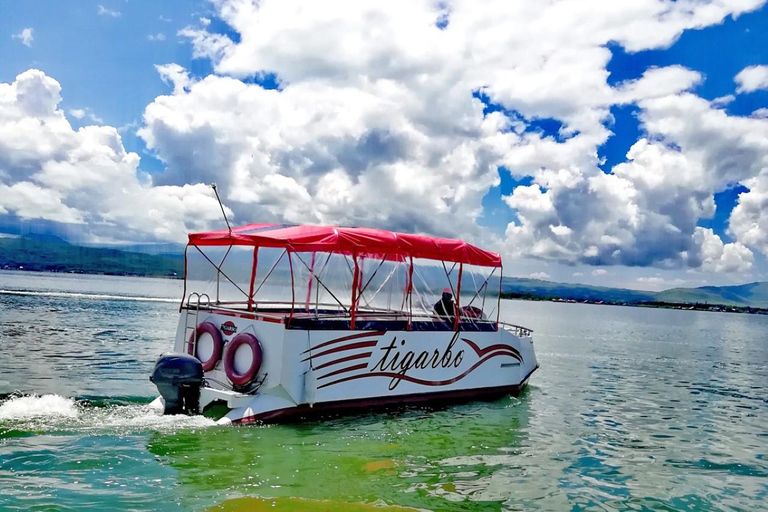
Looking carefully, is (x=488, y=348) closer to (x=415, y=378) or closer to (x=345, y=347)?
(x=415, y=378)

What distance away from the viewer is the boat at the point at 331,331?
40.3ft

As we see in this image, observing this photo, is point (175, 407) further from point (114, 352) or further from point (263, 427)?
point (114, 352)

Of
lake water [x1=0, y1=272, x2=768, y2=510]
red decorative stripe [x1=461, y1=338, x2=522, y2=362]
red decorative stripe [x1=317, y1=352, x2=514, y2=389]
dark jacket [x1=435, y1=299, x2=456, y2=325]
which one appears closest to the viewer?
lake water [x1=0, y1=272, x2=768, y2=510]

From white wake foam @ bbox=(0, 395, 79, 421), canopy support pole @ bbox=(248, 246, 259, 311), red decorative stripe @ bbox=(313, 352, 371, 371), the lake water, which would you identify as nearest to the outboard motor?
the lake water

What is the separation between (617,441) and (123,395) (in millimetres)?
11915

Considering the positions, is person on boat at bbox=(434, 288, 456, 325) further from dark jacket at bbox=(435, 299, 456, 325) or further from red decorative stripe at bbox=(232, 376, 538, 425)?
red decorative stripe at bbox=(232, 376, 538, 425)

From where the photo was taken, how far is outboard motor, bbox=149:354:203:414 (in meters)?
11.6

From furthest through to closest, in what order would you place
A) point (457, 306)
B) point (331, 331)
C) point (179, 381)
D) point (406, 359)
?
1. point (457, 306)
2. point (406, 359)
3. point (331, 331)
4. point (179, 381)

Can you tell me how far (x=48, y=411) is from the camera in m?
11.7

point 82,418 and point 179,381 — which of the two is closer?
point 82,418

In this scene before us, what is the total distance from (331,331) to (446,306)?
15.1 feet

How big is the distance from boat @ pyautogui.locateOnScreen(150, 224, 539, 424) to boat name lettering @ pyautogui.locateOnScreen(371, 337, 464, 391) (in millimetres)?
29

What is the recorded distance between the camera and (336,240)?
1304cm

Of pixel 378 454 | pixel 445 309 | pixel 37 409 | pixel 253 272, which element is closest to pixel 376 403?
pixel 378 454
